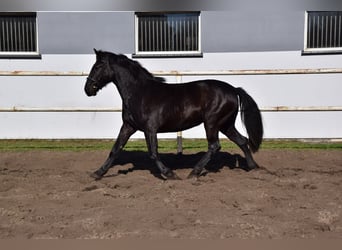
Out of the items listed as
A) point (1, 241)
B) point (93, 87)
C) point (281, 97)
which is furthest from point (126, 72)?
point (281, 97)

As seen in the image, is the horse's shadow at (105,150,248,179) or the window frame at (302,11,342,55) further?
the window frame at (302,11,342,55)

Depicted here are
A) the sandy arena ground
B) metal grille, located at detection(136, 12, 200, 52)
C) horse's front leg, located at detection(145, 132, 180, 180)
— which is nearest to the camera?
the sandy arena ground

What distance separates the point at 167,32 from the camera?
1035 centimetres

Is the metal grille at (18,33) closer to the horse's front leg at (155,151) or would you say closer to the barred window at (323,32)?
the horse's front leg at (155,151)

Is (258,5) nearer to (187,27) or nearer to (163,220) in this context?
(163,220)

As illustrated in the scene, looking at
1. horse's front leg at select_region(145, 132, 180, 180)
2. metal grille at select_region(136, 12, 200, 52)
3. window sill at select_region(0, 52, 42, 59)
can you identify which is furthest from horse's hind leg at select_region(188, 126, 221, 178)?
window sill at select_region(0, 52, 42, 59)

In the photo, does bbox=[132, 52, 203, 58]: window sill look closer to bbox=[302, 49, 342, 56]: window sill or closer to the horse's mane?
bbox=[302, 49, 342, 56]: window sill

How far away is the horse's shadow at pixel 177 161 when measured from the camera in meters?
7.12

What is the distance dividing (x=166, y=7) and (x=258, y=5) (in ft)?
2.80

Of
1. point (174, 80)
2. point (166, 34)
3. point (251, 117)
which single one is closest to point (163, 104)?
point (251, 117)

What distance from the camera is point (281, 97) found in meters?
10.3

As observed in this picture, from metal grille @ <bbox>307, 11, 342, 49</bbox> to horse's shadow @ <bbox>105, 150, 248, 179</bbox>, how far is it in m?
3.70

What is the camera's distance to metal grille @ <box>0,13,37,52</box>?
10.3 metres

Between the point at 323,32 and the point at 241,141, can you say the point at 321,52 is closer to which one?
the point at 323,32
